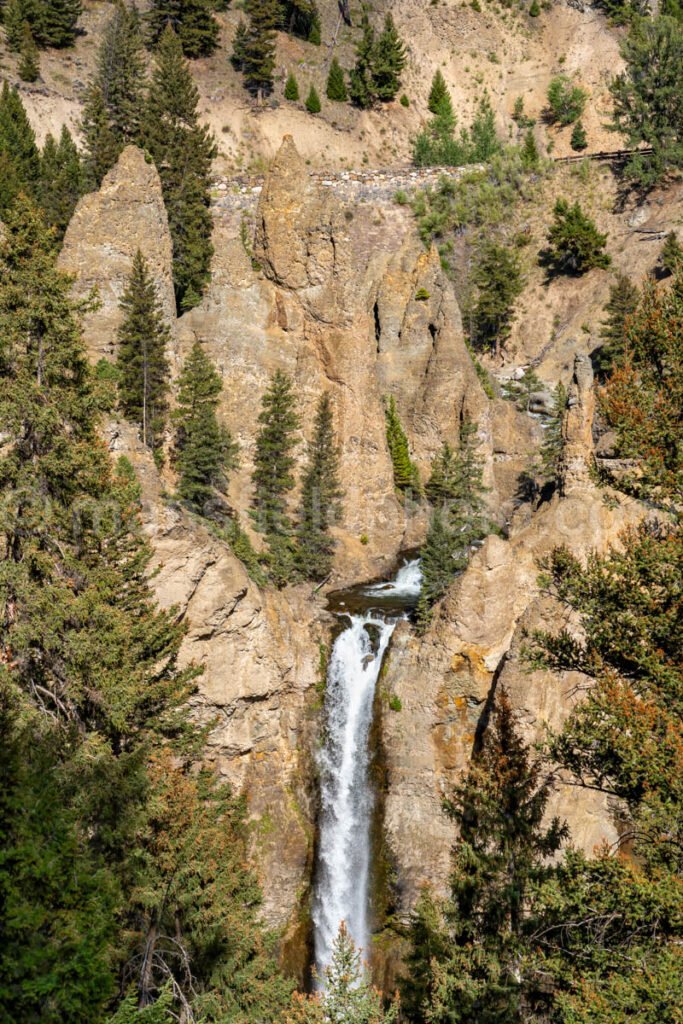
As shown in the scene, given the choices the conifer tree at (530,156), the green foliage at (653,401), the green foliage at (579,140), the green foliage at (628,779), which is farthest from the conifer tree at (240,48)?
the green foliage at (628,779)

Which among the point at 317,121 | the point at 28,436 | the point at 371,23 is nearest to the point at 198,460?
the point at 28,436

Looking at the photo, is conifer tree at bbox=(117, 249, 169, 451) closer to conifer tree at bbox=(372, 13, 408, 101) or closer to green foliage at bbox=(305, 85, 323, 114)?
green foliage at bbox=(305, 85, 323, 114)

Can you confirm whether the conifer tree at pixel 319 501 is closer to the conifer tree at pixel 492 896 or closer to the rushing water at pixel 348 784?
the rushing water at pixel 348 784

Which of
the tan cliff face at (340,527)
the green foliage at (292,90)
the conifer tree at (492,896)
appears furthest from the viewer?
the green foliage at (292,90)

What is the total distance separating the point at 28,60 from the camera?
241 ft

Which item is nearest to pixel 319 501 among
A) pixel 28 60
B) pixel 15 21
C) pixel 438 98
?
pixel 28 60

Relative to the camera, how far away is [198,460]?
42500 millimetres

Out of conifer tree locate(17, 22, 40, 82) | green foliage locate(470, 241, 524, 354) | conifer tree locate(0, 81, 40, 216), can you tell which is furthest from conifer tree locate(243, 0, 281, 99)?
green foliage locate(470, 241, 524, 354)

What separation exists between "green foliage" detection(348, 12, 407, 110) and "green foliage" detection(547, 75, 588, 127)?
51.5ft

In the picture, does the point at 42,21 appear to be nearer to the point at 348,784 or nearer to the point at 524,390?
the point at 524,390

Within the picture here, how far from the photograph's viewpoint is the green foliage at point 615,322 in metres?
57.6

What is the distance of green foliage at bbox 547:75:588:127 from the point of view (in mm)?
87688

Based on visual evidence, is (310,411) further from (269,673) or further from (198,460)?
(269,673)

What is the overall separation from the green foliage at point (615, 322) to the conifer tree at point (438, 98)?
37.8 m
